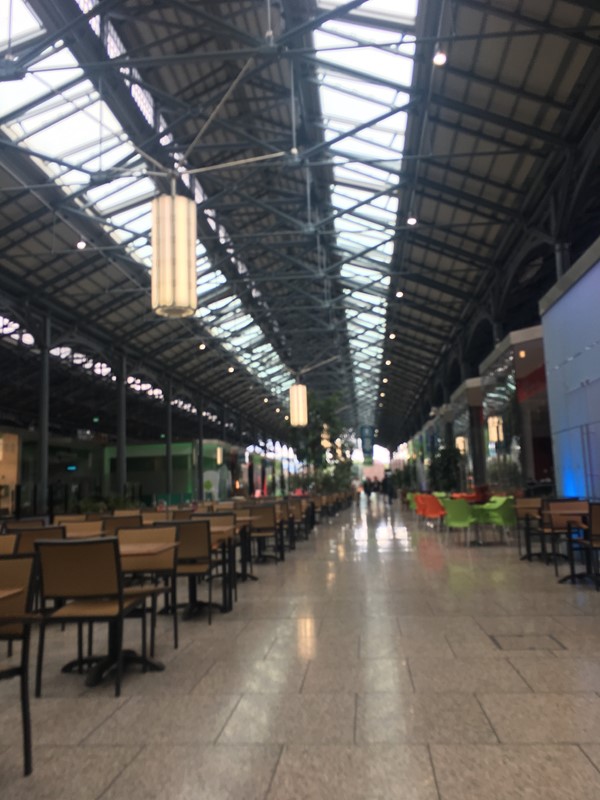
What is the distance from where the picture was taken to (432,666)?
145 inches

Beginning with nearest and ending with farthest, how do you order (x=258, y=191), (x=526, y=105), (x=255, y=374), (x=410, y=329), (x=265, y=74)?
(x=526, y=105) → (x=265, y=74) → (x=258, y=191) → (x=410, y=329) → (x=255, y=374)

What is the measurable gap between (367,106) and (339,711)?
33.6 feet

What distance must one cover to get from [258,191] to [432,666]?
13.8 metres

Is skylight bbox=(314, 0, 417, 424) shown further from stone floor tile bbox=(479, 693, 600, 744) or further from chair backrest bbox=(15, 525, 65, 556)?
stone floor tile bbox=(479, 693, 600, 744)

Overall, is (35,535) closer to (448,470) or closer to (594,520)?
(594,520)

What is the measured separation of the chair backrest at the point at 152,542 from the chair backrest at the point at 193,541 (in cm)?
25

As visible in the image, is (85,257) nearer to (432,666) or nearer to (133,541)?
(133,541)

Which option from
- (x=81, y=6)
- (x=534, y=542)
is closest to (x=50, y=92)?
(x=81, y=6)

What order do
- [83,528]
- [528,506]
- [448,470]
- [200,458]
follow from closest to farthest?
[83,528], [528,506], [448,470], [200,458]

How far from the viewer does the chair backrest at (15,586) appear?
267cm

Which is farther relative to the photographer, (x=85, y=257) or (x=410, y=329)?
(x=410, y=329)

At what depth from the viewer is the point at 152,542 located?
15.1 ft

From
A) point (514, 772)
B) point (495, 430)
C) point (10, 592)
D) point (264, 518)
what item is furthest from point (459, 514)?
point (10, 592)

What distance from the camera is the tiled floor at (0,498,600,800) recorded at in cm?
227
